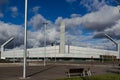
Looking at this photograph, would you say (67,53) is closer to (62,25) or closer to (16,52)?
(62,25)

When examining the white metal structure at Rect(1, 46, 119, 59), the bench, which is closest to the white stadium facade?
the white metal structure at Rect(1, 46, 119, 59)

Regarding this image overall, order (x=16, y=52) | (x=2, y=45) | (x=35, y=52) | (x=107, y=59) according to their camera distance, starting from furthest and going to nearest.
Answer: (x=16, y=52) < (x=35, y=52) < (x=2, y=45) < (x=107, y=59)

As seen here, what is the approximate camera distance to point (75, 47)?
131m

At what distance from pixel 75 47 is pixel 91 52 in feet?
31.0

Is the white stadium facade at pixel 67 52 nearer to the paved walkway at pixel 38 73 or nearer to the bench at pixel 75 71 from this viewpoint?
the paved walkway at pixel 38 73

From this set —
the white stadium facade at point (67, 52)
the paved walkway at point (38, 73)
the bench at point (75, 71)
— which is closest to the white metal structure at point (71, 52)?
the white stadium facade at point (67, 52)

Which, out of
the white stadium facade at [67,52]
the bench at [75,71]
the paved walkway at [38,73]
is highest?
the white stadium facade at [67,52]

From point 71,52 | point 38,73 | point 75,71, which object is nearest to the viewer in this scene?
point 75,71

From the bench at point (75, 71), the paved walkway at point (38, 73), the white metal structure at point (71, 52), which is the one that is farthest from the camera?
the white metal structure at point (71, 52)

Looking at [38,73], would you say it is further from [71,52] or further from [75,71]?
[71,52]

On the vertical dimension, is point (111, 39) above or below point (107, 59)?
above

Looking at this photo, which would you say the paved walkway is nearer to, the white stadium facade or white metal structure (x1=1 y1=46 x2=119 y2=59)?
the white stadium facade

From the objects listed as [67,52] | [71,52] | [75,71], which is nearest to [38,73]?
[75,71]

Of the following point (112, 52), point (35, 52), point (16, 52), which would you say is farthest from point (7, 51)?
point (112, 52)
